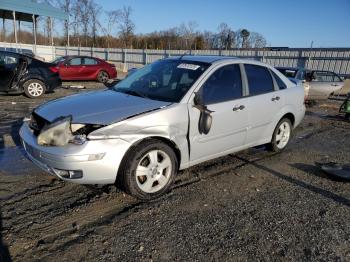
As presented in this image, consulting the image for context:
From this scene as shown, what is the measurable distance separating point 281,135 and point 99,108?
3.48 m

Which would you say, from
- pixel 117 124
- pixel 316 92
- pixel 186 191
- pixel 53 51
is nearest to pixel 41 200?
pixel 117 124

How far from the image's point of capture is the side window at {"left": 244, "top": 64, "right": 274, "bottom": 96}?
5102mm

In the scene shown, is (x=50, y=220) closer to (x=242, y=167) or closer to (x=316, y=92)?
(x=242, y=167)

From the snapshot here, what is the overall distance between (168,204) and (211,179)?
3.29ft

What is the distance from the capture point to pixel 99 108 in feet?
12.8

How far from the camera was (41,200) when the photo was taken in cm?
388

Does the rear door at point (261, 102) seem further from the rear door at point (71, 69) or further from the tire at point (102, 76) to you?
the tire at point (102, 76)

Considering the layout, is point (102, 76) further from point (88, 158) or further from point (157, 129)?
point (88, 158)

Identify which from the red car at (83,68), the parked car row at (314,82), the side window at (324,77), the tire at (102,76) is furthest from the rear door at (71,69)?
the side window at (324,77)

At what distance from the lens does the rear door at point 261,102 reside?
16.6 feet

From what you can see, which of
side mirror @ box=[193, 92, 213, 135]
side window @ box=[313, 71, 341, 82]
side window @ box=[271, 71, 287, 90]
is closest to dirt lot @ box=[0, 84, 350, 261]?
side mirror @ box=[193, 92, 213, 135]

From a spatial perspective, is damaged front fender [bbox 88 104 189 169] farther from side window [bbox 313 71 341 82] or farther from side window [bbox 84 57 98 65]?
side window [bbox 84 57 98 65]

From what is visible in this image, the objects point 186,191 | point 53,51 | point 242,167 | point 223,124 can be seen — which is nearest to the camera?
point 186,191

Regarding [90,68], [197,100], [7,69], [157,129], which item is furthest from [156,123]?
[90,68]
